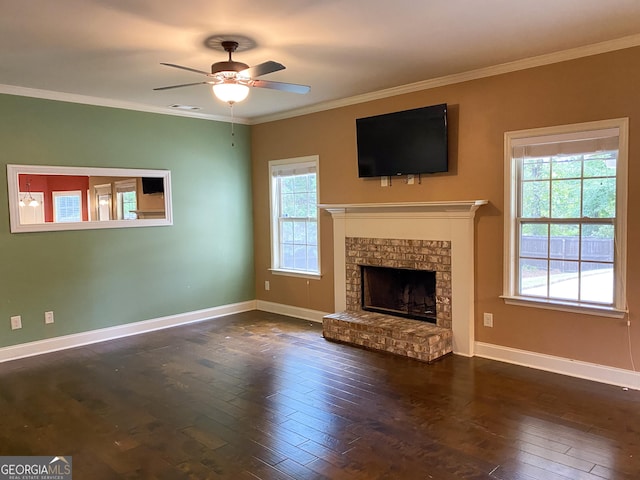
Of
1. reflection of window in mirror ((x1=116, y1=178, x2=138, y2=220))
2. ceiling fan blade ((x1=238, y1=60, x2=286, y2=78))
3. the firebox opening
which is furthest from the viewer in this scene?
reflection of window in mirror ((x1=116, y1=178, x2=138, y2=220))

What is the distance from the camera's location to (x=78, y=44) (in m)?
3.38

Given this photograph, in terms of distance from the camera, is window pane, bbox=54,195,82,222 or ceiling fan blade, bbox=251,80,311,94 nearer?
ceiling fan blade, bbox=251,80,311,94

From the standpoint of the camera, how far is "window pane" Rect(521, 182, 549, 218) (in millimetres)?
4008

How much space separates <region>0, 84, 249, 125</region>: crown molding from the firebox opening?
2851 mm

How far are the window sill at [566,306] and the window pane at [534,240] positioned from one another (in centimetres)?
39

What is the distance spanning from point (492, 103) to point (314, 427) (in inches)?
124

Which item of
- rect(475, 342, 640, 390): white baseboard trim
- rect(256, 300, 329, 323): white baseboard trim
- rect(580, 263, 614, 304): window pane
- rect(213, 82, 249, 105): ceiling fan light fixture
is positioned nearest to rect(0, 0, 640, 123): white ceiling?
rect(213, 82, 249, 105): ceiling fan light fixture

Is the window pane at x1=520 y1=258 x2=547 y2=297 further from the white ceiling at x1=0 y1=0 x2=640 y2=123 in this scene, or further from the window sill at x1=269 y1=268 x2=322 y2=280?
the window sill at x1=269 y1=268 x2=322 y2=280

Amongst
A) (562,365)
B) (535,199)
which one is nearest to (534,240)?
(535,199)

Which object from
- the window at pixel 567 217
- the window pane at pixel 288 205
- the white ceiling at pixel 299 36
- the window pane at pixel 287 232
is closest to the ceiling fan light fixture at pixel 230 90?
the white ceiling at pixel 299 36

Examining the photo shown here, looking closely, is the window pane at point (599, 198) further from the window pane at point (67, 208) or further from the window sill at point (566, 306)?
the window pane at point (67, 208)

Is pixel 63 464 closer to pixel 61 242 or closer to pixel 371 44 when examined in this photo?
pixel 61 242

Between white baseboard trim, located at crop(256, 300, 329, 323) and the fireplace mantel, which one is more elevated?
the fireplace mantel

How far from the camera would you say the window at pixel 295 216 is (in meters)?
5.96
